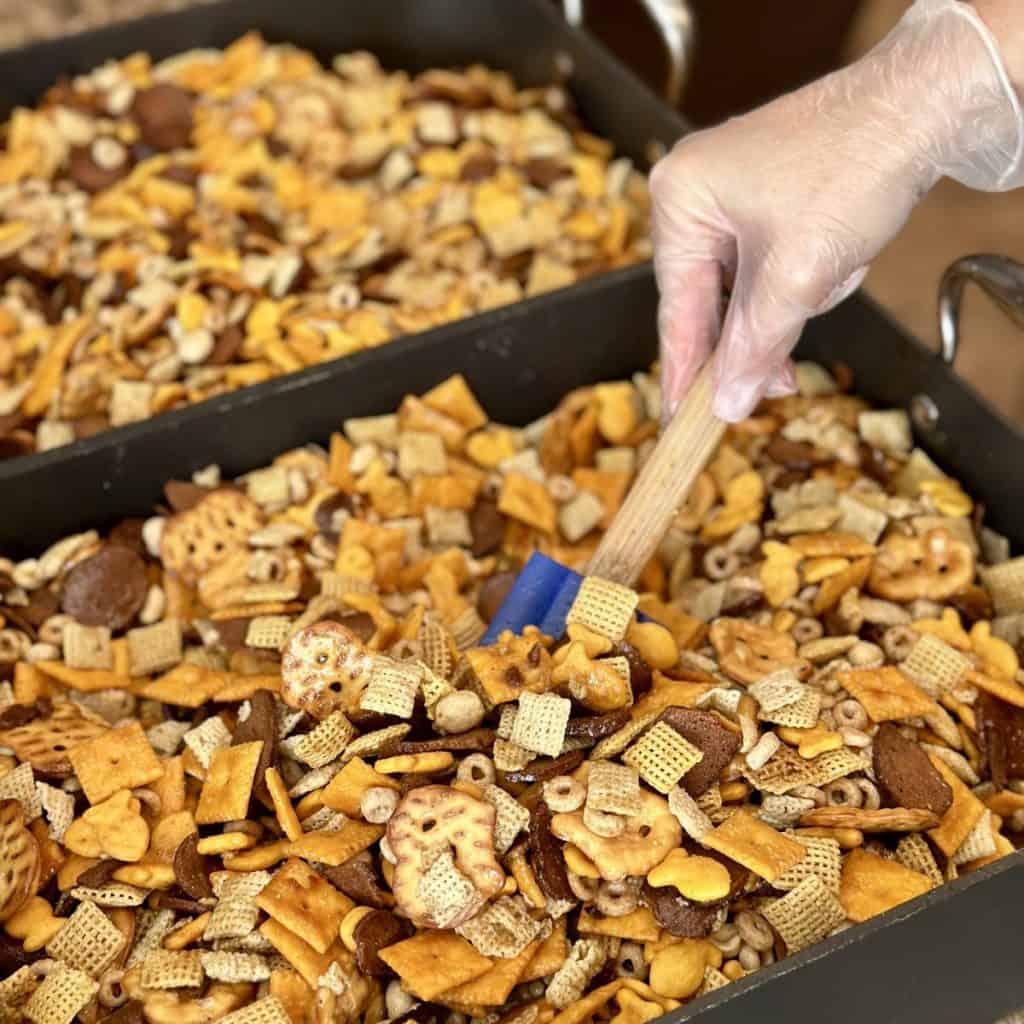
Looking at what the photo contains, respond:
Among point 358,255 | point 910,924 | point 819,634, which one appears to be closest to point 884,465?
point 819,634

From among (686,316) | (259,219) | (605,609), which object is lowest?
(259,219)

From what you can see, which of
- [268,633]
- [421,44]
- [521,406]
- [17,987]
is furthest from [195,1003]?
[421,44]

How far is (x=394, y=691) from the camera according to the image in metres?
0.99

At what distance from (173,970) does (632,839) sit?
355 mm

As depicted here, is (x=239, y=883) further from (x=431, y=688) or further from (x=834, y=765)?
(x=834, y=765)

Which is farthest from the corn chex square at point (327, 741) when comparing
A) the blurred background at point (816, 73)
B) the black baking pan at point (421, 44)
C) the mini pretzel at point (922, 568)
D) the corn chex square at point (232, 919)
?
the blurred background at point (816, 73)

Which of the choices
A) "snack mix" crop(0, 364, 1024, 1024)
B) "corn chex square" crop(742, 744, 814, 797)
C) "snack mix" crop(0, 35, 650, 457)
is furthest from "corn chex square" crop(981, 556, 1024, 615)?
"snack mix" crop(0, 35, 650, 457)

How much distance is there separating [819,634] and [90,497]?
76cm

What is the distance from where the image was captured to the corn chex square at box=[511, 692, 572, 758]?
0.95m

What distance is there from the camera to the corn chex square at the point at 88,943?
0.95m

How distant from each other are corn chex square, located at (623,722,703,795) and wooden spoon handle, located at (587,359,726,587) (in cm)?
24

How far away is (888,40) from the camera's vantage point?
3.58 feet

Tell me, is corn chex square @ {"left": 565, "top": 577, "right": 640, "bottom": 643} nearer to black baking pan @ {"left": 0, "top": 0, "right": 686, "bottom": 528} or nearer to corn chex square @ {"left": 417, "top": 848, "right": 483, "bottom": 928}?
corn chex square @ {"left": 417, "top": 848, "right": 483, "bottom": 928}

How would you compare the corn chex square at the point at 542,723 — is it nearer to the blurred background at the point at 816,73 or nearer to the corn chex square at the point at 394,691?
the corn chex square at the point at 394,691
